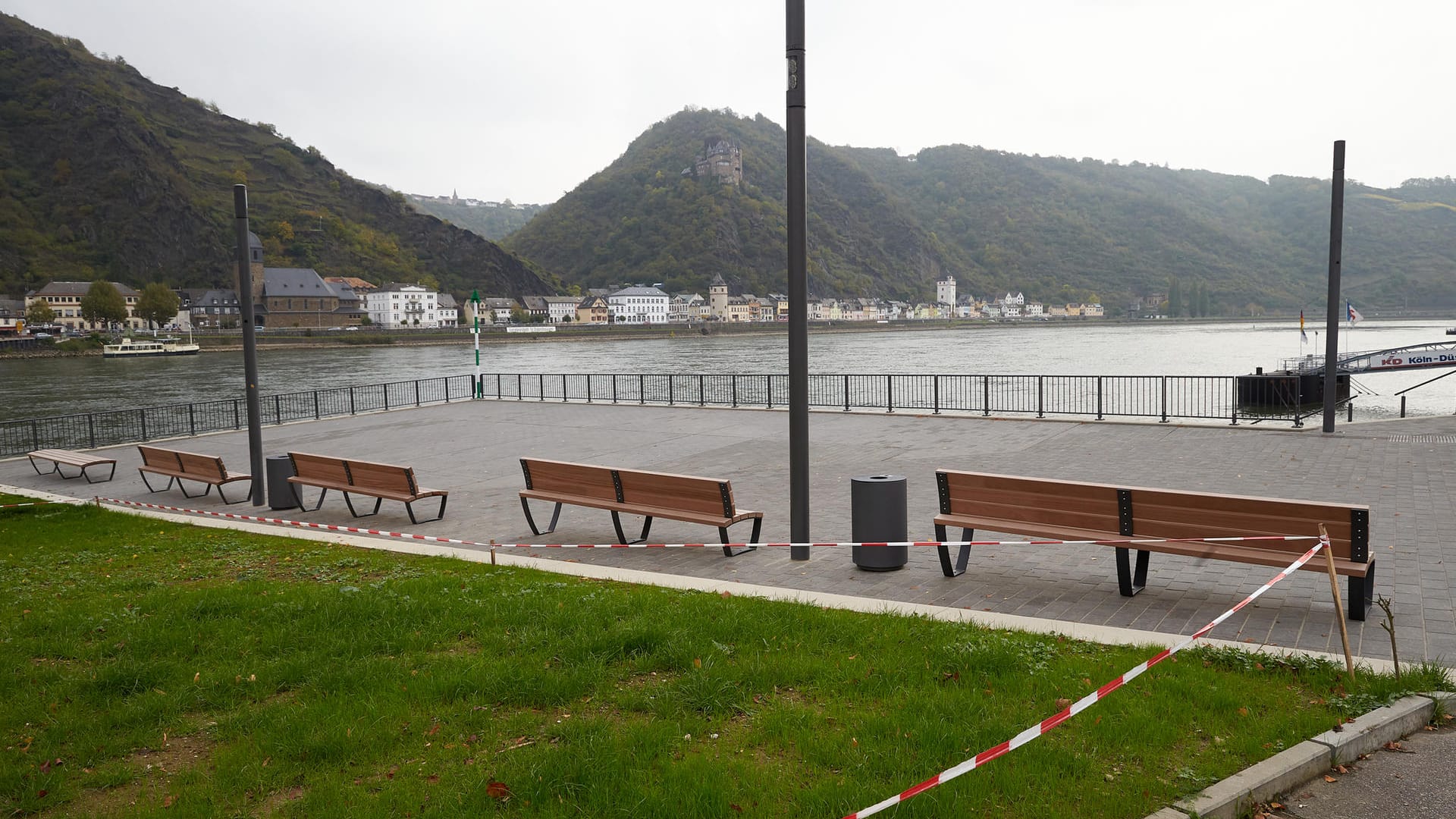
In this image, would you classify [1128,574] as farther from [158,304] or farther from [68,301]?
[68,301]

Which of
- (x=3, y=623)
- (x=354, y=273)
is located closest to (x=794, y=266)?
(x=3, y=623)

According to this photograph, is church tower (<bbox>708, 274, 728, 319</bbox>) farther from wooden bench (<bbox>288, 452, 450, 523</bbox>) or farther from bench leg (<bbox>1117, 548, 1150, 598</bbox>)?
bench leg (<bbox>1117, 548, 1150, 598</bbox>)

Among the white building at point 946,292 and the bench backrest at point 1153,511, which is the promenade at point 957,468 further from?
the white building at point 946,292

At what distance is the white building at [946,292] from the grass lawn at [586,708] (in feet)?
569

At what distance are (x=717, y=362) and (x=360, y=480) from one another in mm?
63220

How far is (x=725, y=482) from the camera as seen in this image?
27.2ft

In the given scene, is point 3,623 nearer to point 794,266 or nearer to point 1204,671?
point 794,266

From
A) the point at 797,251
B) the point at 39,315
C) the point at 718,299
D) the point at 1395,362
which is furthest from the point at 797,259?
the point at 718,299

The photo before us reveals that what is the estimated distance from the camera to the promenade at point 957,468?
650 centimetres

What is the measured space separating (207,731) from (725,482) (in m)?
4.70

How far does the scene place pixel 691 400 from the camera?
27391 mm

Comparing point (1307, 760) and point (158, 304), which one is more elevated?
point (158, 304)

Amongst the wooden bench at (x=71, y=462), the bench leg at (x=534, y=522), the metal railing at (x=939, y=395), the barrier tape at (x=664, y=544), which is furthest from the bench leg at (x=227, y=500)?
the metal railing at (x=939, y=395)

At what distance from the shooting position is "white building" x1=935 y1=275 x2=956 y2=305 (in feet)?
571
